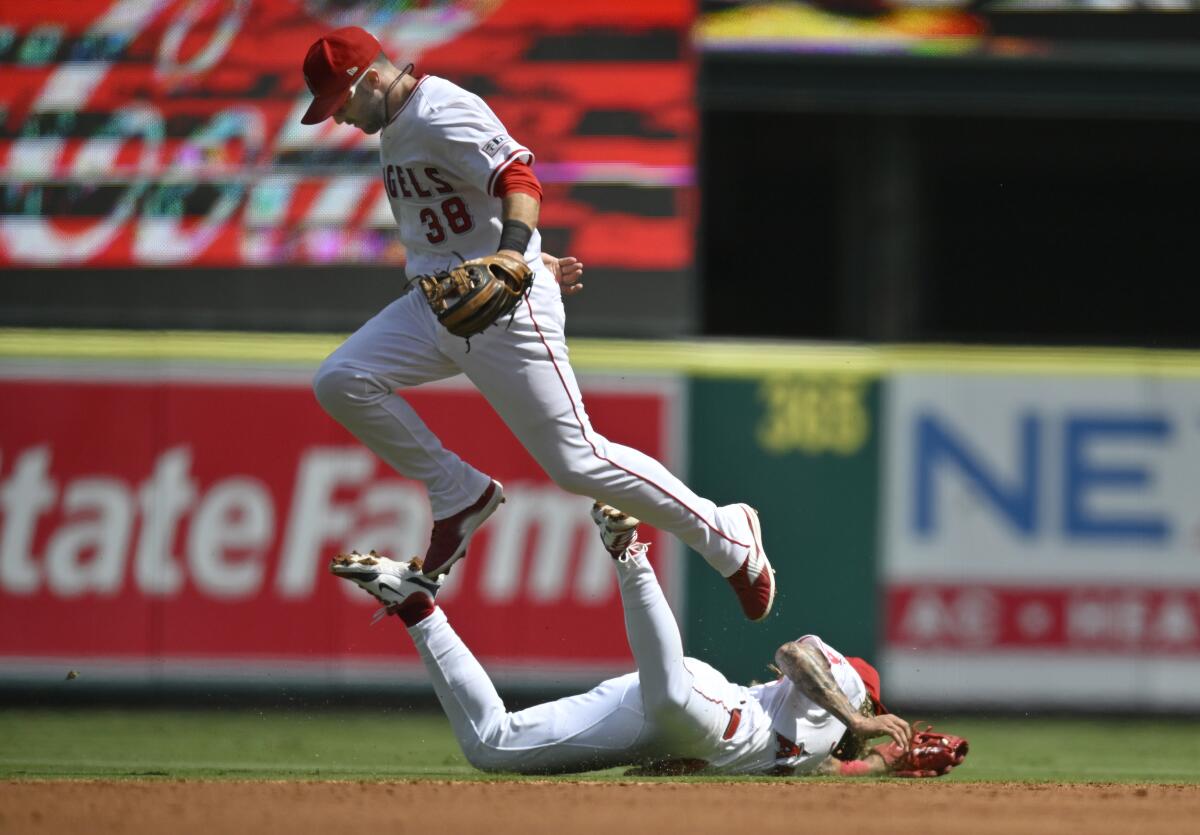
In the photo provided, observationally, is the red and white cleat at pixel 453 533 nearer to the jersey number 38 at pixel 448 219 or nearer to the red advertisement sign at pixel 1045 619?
the jersey number 38 at pixel 448 219

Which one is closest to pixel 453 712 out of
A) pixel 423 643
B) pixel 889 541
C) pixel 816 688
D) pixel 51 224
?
pixel 423 643

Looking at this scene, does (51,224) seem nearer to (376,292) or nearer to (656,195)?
(376,292)

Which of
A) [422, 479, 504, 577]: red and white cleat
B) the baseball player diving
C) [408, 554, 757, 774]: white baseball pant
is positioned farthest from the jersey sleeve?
[408, 554, 757, 774]: white baseball pant

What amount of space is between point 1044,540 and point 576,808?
394 cm

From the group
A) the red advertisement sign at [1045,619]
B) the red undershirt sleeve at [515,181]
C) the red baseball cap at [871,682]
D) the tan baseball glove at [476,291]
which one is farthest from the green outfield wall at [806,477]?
the tan baseball glove at [476,291]

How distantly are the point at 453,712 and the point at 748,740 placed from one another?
0.80 meters

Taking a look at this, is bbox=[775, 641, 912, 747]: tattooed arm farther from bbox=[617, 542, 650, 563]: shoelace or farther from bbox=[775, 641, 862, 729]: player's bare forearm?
bbox=[617, 542, 650, 563]: shoelace

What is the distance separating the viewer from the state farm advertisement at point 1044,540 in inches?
308

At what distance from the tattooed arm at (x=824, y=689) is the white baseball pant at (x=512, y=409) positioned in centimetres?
30

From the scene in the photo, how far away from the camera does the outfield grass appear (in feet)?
18.7

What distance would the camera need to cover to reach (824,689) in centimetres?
502

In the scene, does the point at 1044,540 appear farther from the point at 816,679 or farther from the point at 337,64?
the point at 337,64

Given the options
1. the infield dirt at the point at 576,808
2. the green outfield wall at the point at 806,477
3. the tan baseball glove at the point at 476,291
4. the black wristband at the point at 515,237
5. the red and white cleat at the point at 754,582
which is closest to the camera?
the infield dirt at the point at 576,808

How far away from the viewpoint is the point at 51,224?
8109 mm
